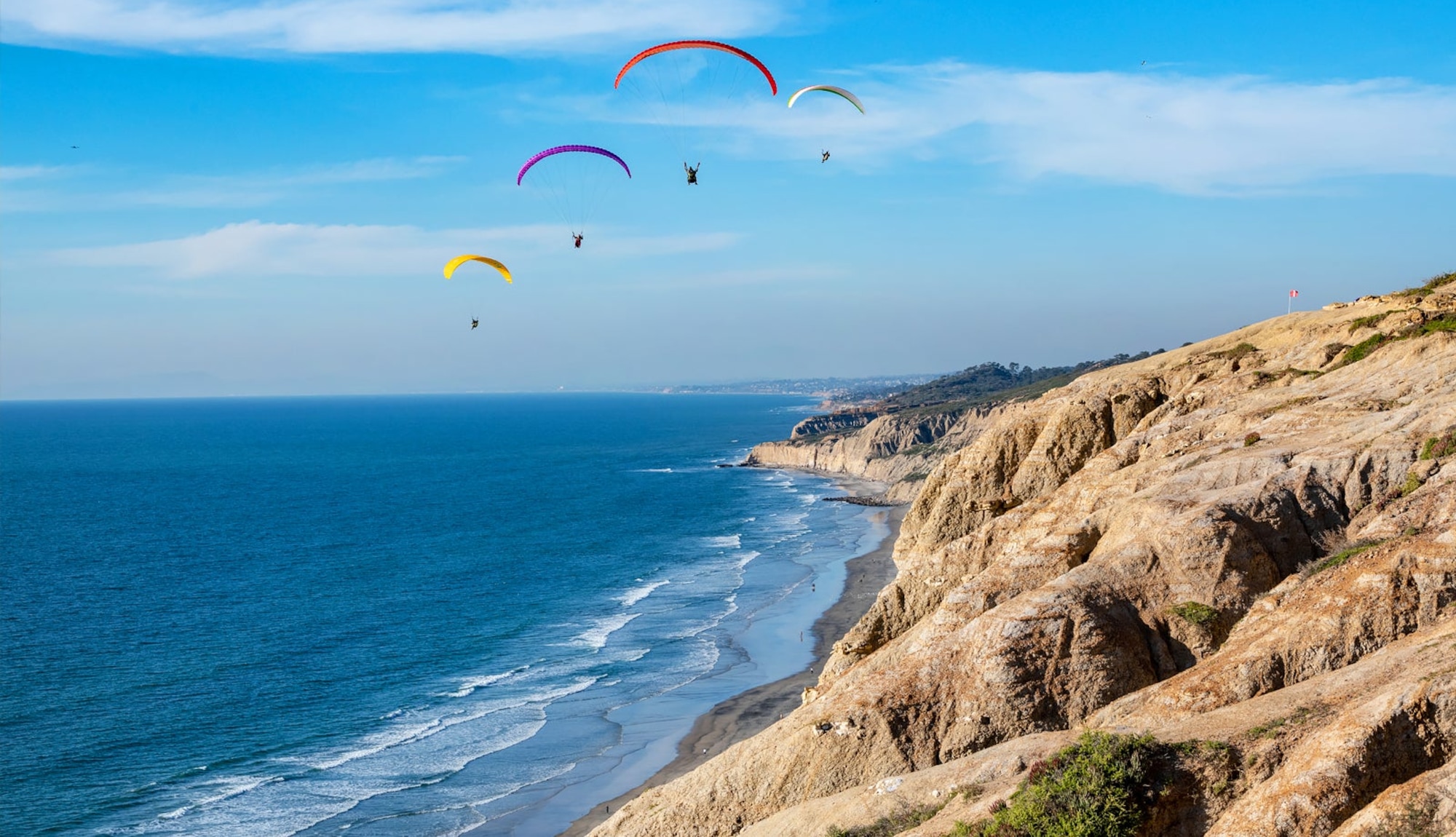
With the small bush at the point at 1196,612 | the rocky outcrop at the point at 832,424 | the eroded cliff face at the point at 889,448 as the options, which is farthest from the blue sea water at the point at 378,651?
the rocky outcrop at the point at 832,424

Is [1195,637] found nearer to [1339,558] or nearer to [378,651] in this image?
[1339,558]

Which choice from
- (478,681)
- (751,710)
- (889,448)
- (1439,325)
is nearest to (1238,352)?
(1439,325)

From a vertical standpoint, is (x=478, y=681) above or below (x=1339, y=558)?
below

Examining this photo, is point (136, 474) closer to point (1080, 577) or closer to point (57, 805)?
point (57, 805)

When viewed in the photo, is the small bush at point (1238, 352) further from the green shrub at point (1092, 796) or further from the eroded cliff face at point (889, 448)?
the eroded cliff face at point (889, 448)

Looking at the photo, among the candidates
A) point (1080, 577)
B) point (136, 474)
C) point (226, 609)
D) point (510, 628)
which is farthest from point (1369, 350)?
point (136, 474)

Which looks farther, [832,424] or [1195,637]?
[832,424]
